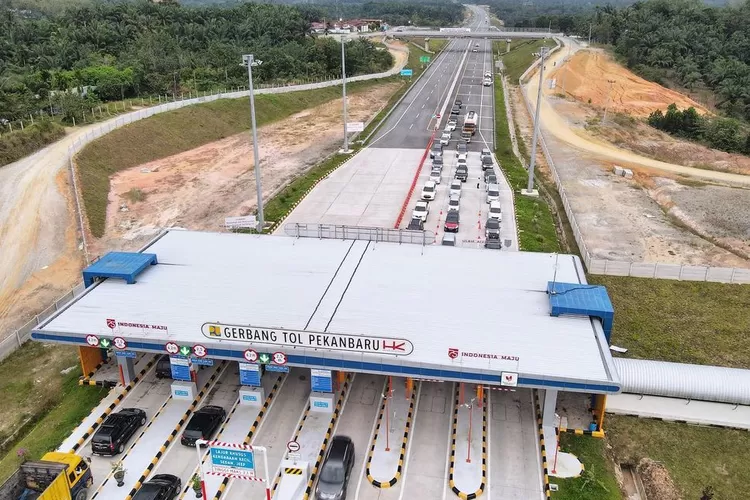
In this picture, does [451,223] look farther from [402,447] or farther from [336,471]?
[336,471]

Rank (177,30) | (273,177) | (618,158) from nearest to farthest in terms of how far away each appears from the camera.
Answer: (273,177), (618,158), (177,30)

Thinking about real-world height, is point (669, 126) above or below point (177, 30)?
below

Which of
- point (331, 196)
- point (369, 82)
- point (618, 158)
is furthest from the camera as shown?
point (369, 82)

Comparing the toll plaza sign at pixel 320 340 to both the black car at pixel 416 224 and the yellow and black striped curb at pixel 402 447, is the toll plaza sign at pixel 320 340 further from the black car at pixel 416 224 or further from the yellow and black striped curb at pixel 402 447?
the black car at pixel 416 224

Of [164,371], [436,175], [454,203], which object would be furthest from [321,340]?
[436,175]

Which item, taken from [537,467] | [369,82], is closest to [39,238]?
[537,467]

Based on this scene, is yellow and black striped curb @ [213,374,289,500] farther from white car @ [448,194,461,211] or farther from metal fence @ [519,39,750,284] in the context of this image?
white car @ [448,194,461,211]

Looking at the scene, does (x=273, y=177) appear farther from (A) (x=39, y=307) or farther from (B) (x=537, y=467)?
(B) (x=537, y=467)

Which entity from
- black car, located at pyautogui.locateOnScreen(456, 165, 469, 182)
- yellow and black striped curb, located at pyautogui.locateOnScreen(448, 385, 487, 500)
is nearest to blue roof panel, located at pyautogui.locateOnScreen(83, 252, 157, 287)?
yellow and black striped curb, located at pyautogui.locateOnScreen(448, 385, 487, 500)
